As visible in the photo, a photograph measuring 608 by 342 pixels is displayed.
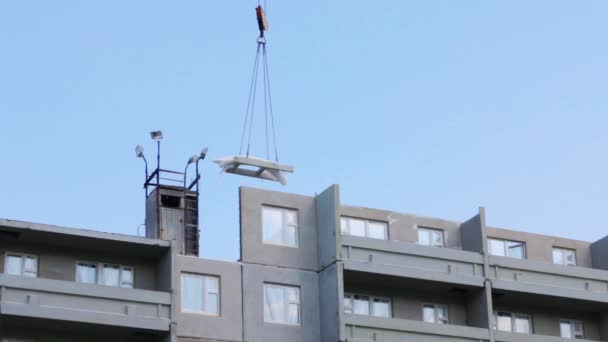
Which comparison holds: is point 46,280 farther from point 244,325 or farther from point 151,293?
point 244,325

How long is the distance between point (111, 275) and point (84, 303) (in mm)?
2800

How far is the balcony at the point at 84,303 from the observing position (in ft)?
165

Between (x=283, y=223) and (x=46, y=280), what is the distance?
34.9ft

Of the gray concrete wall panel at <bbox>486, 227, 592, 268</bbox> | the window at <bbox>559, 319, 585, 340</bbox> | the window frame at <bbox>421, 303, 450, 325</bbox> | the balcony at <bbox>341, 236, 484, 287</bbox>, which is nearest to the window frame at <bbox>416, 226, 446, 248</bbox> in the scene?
the balcony at <bbox>341, 236, 484, 287</bbox>

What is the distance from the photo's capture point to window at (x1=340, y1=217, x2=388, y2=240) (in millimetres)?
59031

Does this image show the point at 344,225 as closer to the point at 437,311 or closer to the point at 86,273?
the point at 437,311

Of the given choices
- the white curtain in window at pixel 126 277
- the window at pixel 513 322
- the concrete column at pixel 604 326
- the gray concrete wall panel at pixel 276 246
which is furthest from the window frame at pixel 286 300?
the concrete column at pixel 604 326

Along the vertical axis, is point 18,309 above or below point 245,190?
below

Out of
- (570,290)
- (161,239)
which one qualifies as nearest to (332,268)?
(161,239)

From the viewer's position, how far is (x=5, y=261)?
52.2 m

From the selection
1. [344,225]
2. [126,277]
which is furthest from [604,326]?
[126,277]

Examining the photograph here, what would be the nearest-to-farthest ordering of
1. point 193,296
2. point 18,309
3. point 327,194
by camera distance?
1. point 18,309
2. point 193,296
3. point 327,194

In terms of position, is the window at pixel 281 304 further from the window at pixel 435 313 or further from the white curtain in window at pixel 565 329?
the white curtain in window at pixel 565 329

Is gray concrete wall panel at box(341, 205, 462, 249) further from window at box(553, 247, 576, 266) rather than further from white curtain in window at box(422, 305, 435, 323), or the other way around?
window at box(553, 247, 576, 266)
